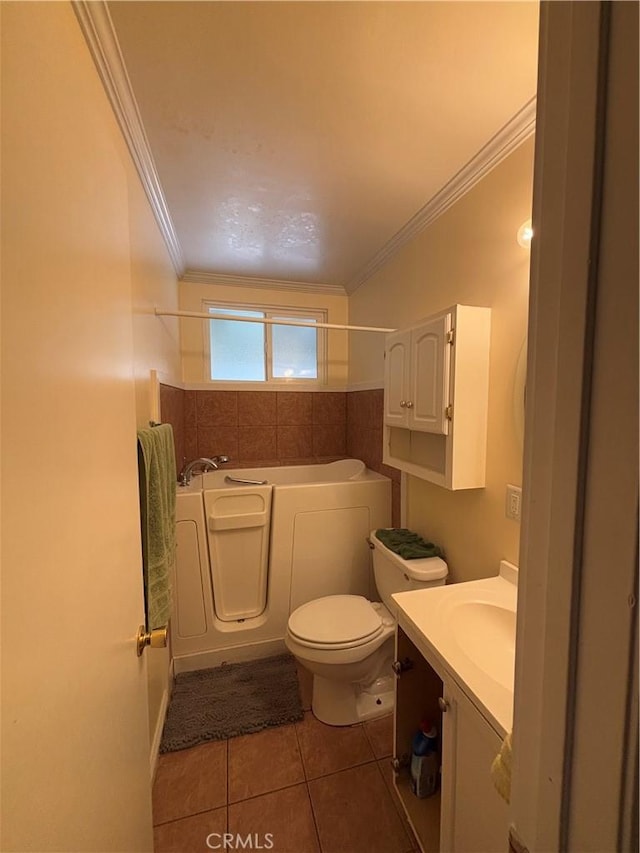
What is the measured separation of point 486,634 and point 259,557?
1320mm

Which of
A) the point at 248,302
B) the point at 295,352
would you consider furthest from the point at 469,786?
the point at 248,302

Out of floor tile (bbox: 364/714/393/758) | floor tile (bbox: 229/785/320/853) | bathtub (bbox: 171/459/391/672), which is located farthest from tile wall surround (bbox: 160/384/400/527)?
floor tile (bbox: 229/785/320/853)

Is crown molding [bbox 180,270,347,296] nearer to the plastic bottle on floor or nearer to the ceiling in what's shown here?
the ceiling

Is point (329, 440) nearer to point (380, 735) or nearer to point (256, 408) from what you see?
point (256, 408)

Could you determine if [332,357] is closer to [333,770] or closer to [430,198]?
[430,198]

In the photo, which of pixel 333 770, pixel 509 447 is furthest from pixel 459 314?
pixel 333 770

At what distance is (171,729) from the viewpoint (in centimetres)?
155

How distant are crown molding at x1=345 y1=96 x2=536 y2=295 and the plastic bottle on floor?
6.78 ft

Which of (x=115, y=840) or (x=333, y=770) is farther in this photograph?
(x=333, y=770)

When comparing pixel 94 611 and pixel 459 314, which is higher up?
pixel 459 314

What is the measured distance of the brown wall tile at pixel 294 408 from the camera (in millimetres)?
2865

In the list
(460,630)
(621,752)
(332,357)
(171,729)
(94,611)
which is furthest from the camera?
(332,357)

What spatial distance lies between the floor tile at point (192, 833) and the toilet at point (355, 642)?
54cm

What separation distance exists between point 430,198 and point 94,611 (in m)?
1.90
